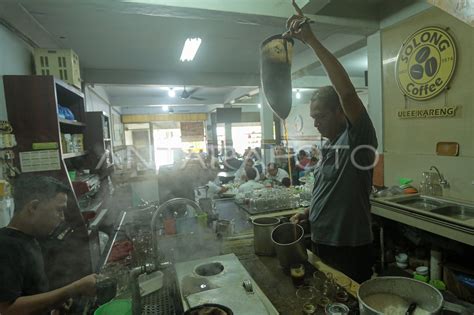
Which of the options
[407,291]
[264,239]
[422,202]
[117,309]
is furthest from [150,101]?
[407,291]

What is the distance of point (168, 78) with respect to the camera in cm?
493

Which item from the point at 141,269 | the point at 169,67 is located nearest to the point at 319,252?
the point at 141,269

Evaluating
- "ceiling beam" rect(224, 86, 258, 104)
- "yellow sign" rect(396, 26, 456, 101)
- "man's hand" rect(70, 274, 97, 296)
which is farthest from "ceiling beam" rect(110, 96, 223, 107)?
"man's hand" rect(70, 274, 97, 296)

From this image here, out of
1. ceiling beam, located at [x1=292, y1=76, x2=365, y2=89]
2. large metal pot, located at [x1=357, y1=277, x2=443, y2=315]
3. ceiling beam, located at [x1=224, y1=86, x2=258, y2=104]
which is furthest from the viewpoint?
ceiling beam, located at [x1=224, y1=86, x2=258, y2=104]

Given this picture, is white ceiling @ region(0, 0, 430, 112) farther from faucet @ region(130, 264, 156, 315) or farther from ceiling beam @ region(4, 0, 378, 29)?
faucet @ region(130, 264, 156, 315)

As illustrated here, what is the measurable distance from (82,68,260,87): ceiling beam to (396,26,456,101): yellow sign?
3117 millimetres

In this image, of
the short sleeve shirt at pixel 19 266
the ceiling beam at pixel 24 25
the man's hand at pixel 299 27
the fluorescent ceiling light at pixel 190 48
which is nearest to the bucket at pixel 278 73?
the man's hand at pixel 299 27

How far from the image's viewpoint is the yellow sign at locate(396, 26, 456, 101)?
229 cm

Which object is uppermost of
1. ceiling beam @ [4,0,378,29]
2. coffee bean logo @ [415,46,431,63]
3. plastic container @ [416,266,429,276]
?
ceiling beam @ [4,0,378,29]

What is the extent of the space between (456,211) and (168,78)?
175 inches

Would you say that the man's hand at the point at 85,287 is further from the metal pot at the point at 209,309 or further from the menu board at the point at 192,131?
the menu board at the point at 192,131

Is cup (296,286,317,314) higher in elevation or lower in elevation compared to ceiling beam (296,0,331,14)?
lower

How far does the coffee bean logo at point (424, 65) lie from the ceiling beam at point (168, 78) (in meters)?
3.23

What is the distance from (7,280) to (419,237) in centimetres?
296
